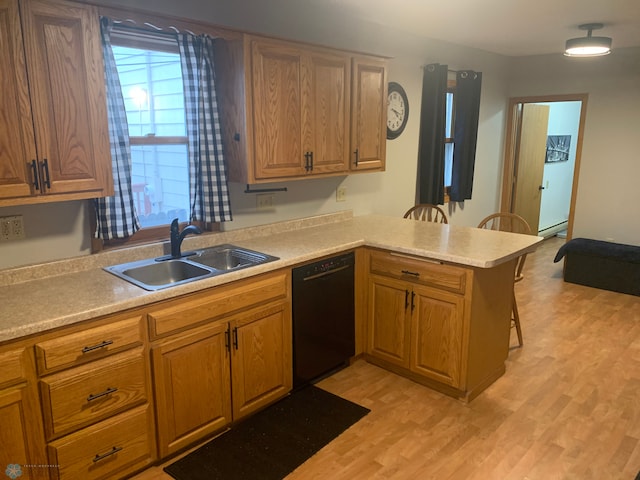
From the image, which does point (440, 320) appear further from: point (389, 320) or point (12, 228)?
point (12, 228)

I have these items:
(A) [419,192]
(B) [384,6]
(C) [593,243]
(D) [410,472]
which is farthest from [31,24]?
(C) [593,243]

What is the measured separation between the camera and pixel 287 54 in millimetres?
2773

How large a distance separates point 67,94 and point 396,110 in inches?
110

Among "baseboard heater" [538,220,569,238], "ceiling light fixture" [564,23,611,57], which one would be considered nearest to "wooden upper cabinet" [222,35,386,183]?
"ceiling light fixture" [564,23,611,57]

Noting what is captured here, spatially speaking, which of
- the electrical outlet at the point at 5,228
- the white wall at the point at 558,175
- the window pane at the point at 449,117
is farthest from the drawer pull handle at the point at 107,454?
the white wall at the point at 558,175

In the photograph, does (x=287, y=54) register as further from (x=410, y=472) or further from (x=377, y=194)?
(x=410, y=472)

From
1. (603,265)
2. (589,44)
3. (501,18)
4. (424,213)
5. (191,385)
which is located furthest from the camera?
(603,265)

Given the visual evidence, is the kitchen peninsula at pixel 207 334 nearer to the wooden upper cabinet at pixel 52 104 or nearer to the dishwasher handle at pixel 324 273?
the dishwasher handle at pixel 324 273

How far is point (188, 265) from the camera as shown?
2.59 metres

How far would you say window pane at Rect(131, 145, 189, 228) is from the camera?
2.66 meters

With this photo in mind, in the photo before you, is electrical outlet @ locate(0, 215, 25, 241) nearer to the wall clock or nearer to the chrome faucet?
the chrome faucet

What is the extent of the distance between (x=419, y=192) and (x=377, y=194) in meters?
0.66

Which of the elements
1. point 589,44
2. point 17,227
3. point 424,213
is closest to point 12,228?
point 17,227

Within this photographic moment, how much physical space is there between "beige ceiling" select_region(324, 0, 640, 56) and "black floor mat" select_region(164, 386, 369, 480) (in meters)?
2.57
